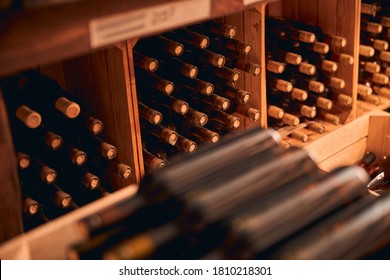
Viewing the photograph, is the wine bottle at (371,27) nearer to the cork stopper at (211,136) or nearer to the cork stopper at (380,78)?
the cork stopper at (380,78)

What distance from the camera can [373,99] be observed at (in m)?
2.17

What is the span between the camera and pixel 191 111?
170 centimetres

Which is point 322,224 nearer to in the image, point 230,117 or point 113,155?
point 113,155

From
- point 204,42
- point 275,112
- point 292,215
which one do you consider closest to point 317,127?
point 275,112

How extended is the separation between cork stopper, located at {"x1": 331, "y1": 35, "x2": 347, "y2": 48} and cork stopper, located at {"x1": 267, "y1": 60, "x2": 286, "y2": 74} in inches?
8.3

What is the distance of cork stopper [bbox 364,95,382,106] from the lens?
2156 mm

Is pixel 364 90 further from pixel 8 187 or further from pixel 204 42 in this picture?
pixel 8 187

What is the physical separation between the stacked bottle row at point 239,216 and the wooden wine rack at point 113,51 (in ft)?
0.83

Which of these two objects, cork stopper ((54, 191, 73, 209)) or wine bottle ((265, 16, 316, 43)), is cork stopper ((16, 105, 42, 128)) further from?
wine bottle ((265, 16, 316, 43))

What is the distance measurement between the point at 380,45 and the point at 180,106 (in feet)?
3.17

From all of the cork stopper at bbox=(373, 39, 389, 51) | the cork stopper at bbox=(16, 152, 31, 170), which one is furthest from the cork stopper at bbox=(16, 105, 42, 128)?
the cork stopper at bbox=(373, 39, 389, 51)

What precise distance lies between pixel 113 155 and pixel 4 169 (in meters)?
0.50

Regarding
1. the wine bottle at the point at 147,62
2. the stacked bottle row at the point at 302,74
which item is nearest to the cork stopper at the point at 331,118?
the stacked bottle row at the point at 302,74

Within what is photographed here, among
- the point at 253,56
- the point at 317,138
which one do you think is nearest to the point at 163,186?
the point at 253,56
